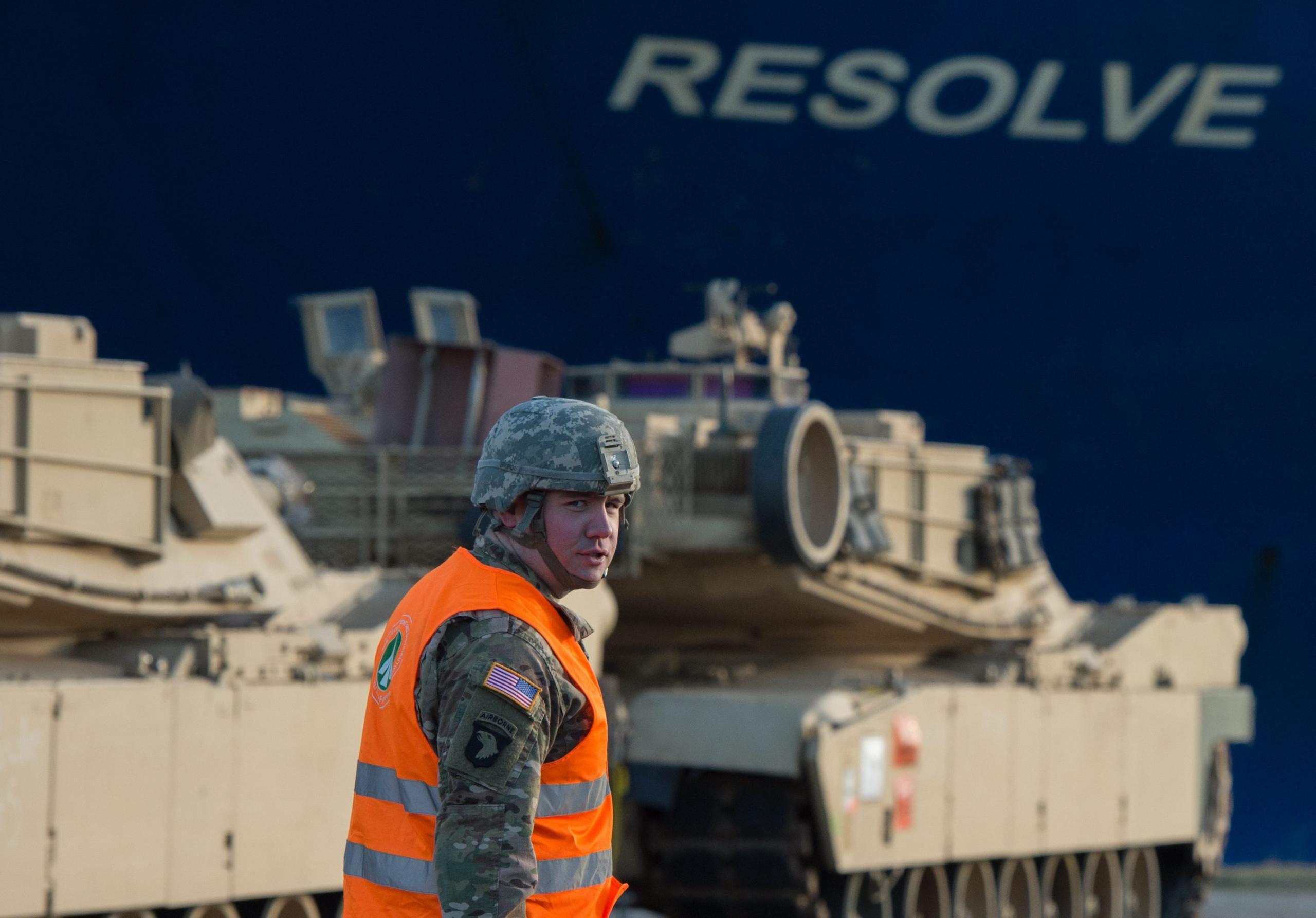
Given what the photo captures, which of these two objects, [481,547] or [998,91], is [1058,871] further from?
[481,547]

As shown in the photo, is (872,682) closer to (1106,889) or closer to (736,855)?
(736,855)

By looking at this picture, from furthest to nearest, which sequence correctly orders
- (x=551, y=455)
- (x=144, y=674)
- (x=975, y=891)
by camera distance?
(x=975, y=891) → (x=144, y=674) → (x=551, y=455)

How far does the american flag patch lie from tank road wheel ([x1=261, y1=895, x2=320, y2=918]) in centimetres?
685

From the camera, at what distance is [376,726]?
3602mm

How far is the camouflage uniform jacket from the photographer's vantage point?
10.8 feet

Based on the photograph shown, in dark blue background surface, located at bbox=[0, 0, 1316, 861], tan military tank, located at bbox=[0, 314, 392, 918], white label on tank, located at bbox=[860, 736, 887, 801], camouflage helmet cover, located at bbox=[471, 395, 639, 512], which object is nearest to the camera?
camouflage helmet cover, located at bbox=[471, 395, 639, 512]

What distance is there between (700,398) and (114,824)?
22.6 ft

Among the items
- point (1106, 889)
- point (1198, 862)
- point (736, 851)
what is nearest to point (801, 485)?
point (736, 851)

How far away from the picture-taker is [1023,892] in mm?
15031

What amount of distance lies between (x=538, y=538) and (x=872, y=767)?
9.30 metres

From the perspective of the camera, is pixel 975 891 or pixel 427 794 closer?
pixel 427 794

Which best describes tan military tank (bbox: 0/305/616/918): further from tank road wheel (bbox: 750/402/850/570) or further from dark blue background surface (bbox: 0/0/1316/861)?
dark blue background surface (bbox: 0/0/1316/861)

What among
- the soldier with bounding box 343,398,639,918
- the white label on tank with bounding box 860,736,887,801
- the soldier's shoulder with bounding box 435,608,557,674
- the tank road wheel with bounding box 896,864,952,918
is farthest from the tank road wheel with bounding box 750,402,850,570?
the soldier's shoulder with bounding box 435,608,557,674

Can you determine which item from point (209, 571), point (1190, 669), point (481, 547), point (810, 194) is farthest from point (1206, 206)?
point (481, 547)
